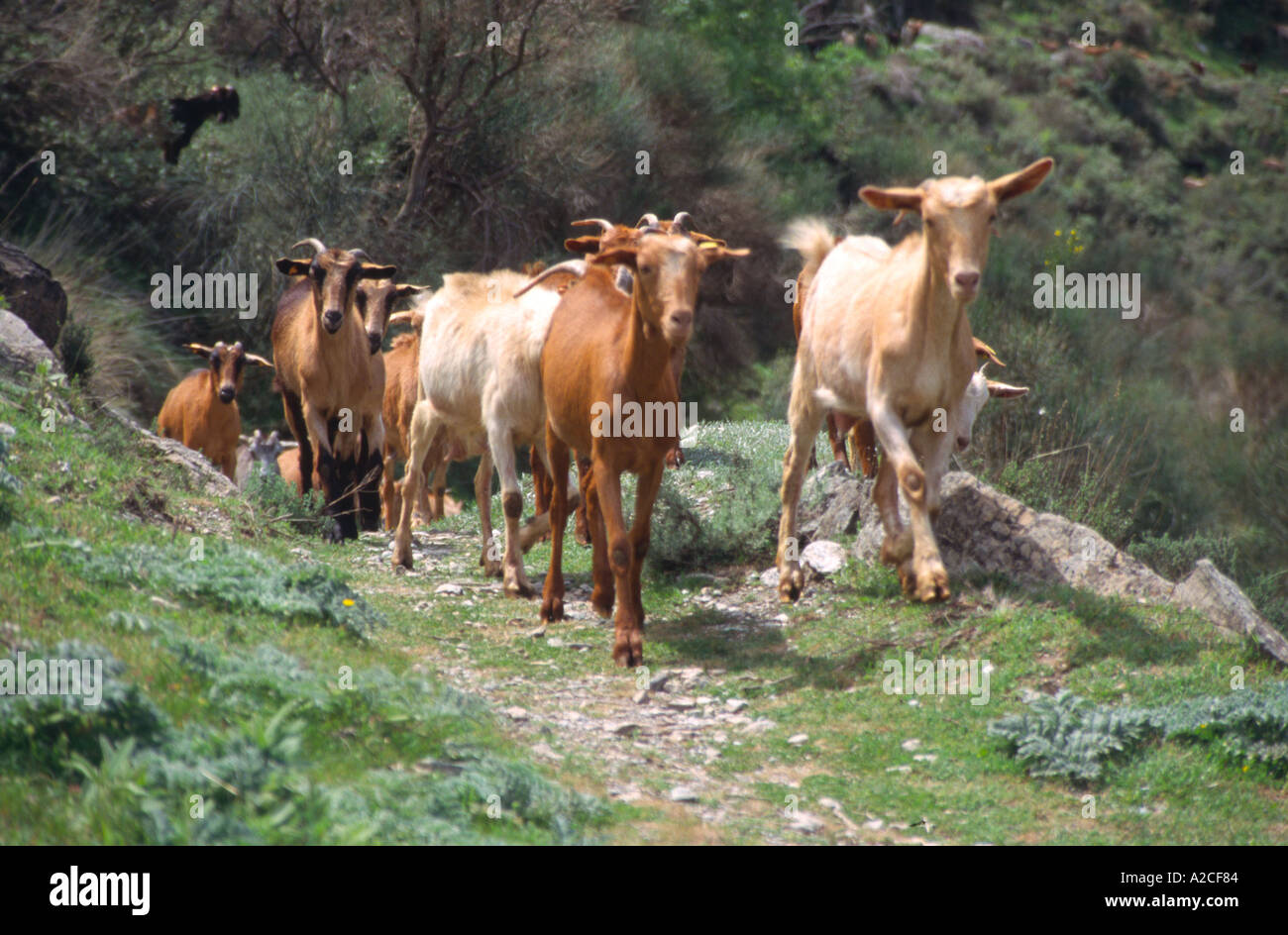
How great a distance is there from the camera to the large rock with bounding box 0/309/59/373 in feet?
32.9

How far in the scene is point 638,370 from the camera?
779 centimetres

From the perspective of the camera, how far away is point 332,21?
22.7 meters

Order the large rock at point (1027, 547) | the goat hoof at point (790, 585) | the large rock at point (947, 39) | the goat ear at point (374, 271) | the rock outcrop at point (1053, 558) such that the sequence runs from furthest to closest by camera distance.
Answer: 1. the large rock at point (947, 39)
2. the goat ear at point (374, 271)
3. the goat hoof at point (790, 585)
4. the large rock at point (1027, 547)
5. the rock outcrop at point (1053, 558)

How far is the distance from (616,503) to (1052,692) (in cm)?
278

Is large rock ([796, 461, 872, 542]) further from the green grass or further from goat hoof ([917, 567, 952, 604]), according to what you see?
goat hoof ([917, 567, 952, 604])

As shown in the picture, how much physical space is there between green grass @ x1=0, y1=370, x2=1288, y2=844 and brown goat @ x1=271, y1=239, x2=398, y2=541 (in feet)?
9.09

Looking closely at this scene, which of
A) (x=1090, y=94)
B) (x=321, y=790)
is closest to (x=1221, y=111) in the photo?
(x=1090, y=94)

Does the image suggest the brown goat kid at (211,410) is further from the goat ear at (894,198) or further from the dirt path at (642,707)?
the goat ear at (894,198)

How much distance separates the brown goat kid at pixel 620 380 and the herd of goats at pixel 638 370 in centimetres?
1

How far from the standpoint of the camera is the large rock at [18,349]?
1002 centimetres

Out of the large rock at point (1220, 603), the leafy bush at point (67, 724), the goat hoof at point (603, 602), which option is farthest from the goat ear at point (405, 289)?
the leafy bush at point (67, 724)

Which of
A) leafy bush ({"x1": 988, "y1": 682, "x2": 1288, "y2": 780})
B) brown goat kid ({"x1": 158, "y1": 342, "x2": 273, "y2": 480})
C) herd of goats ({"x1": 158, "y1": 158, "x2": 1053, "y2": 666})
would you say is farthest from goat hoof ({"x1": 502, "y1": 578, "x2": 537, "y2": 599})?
brown goat kid ({"x1": 158, "y1": 342, "x2": 273, "y2": 480})

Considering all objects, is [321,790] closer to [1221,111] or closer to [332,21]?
[332,21]

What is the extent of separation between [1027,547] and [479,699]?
163 inches
